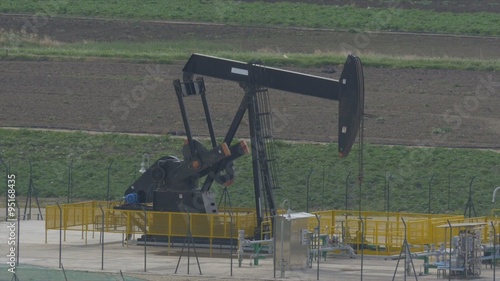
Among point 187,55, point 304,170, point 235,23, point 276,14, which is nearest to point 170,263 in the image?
point 304,170

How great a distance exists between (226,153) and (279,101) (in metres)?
21.4

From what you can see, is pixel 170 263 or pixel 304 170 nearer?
pixel 170 263

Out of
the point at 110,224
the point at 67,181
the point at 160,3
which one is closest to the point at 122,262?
the point at 110,224

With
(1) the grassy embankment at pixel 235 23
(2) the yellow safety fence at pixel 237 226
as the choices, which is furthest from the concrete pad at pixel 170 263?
(1) the grassy embankment at pixel 235 23

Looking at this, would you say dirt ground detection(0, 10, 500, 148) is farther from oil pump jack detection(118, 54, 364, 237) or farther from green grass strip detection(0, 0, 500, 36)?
oil pump jack detection(118, 54, 364, 237)

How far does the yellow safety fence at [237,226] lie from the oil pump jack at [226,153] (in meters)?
0.51

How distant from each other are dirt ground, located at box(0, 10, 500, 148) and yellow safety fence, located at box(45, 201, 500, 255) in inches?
605

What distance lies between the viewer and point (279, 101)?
184 feet

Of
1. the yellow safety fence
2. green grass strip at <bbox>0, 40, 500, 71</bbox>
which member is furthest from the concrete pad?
green grass strip at <bbox>0, 40, 500, 71</bbox>

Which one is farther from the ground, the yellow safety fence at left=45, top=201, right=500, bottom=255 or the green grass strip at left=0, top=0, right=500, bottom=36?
the green grass strip at left=0, top=0, right=500, bottom=36

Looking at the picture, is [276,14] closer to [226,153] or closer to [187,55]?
[187,55]

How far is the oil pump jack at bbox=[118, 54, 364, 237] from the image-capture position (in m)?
34.7

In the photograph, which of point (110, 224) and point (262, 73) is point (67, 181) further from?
point (262, 73)

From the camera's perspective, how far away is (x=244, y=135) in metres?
52.3
